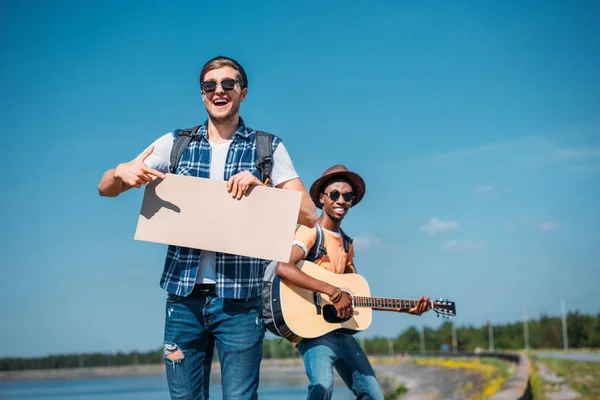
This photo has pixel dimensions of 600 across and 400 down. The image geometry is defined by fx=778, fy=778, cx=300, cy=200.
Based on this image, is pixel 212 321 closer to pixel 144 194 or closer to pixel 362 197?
pixel 144 194

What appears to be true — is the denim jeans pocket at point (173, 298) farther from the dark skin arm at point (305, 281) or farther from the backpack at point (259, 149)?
the dark skin arm at point (305, 281)

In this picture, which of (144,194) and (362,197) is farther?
(362,197)

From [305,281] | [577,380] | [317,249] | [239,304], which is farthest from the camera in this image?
[577,380]

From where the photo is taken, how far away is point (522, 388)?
841 centimetres

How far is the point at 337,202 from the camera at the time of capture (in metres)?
6.09

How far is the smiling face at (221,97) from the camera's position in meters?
3.47

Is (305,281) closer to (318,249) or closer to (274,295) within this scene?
(274,295)

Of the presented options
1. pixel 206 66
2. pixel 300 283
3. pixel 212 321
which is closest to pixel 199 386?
pixel 212 321

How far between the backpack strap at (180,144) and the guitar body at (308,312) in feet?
7.61

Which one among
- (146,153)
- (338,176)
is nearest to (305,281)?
(338,176)

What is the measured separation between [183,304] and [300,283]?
232 cm

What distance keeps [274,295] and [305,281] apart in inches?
10.5

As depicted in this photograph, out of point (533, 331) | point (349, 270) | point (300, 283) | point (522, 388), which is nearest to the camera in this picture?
point (300, 283)

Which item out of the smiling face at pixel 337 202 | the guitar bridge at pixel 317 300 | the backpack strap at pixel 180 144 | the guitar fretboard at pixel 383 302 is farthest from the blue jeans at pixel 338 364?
the backpack strap at pixel 180 144
